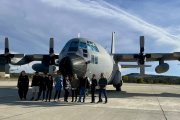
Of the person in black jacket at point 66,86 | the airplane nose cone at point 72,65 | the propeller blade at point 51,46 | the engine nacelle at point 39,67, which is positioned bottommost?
the person in black jacket at point 66,86

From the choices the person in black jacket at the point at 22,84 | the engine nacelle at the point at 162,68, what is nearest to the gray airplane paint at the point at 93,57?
the person in black jacket at the point at 22,84

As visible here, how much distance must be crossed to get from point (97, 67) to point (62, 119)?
1237cm

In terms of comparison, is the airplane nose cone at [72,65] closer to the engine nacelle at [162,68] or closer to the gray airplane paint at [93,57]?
the gray airplane paint at [93,57]

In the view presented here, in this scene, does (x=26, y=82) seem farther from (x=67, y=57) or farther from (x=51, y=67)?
(x=51, y=67)

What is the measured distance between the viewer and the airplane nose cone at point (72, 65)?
64.5 feet

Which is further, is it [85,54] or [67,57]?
[85,54]

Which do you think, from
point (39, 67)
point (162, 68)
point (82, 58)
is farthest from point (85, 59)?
point (39, 67)

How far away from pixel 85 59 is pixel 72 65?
2162 mm

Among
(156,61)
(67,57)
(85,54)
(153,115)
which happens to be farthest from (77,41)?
(156,61)

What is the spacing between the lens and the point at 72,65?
781 inches

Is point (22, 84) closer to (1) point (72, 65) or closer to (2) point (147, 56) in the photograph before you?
(1) point (72, 65)

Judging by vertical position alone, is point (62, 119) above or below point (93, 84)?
below

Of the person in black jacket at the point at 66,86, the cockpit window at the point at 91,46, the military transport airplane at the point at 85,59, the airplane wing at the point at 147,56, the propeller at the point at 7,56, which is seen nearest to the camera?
the person in black jacket at the point at 66,86

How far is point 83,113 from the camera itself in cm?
1317
